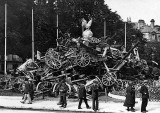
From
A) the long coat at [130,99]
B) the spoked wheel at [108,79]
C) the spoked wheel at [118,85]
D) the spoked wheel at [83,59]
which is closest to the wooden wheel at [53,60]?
the spoked wheel at [83,59]

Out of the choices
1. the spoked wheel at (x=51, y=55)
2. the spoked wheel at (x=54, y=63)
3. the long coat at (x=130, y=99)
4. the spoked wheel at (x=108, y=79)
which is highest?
the spoked wheel at (x=51, y=55)

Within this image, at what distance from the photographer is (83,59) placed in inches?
1062

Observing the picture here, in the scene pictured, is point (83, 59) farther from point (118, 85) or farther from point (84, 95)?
point (84, 95)

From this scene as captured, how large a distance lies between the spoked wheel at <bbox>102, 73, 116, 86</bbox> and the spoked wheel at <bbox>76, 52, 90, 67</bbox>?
6.14 ft

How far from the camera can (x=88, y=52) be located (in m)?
27.4

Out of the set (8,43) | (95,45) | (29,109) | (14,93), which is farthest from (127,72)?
(8,43)

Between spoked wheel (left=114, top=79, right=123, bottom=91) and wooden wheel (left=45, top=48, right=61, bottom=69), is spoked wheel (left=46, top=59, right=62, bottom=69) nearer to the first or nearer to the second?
wooden wheel (left=45, top=48, right=61, bottom=69)

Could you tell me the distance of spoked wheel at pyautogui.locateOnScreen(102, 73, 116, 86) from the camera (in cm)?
2720

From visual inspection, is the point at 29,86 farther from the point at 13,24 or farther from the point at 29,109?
the point at 13,24

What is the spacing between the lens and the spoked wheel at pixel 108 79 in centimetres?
2720

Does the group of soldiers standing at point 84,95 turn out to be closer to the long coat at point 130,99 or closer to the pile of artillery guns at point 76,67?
the long coat at point 130,99

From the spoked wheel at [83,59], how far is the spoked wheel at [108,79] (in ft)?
6.14

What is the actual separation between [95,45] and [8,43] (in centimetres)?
1914

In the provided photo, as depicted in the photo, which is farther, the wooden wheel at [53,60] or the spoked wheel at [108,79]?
the wooden wheel at [53,60]
